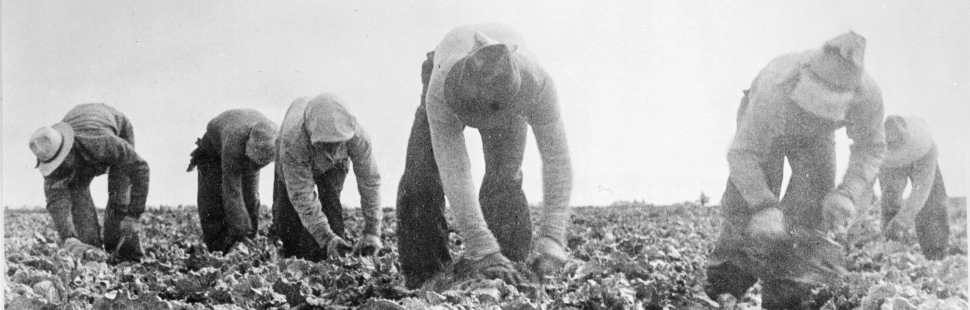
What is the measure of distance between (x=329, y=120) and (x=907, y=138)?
3509mm

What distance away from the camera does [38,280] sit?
7352 millimetres

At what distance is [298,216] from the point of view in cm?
775

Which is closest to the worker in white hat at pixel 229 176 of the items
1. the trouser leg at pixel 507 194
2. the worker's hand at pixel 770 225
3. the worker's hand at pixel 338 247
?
the worker's hand at pixel 338 247

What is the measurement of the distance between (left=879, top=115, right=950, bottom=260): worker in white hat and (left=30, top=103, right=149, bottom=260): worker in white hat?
4.60 meters

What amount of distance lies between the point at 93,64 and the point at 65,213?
960 mm

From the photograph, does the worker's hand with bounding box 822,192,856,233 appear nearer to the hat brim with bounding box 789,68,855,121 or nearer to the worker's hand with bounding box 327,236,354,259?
the hat brim with bounding box 789,68,855,121

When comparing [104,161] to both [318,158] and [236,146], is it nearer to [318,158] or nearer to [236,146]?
[236,146]

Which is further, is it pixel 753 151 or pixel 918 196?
pixel 918 196

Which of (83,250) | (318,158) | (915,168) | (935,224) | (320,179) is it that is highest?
(318,158)

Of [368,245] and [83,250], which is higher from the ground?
[83,250]

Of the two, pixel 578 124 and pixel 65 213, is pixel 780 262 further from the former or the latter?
pixel 65 213

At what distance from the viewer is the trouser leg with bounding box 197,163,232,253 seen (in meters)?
7.83

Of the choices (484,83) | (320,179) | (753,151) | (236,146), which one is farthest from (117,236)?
(753,151)

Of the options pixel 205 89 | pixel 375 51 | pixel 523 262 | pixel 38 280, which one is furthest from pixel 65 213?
pixel 523 262
